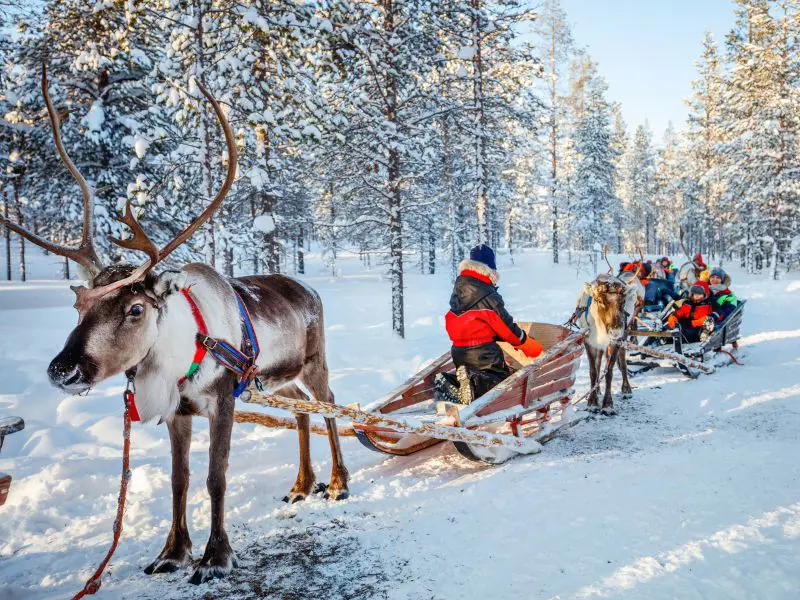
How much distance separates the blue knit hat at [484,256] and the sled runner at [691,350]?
4795 millimetres

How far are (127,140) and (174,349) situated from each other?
30.1 ft

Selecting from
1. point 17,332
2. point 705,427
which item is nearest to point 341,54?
point 705,427

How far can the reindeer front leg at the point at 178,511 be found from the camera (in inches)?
134

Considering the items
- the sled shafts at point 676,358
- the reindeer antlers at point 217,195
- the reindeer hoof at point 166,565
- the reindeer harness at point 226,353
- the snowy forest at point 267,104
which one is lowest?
the reindeer hoof at point 166,565

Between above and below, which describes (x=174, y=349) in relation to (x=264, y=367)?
above

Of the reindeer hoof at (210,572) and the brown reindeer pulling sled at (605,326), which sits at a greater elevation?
the brown reindeer pulling sled at (605,326)

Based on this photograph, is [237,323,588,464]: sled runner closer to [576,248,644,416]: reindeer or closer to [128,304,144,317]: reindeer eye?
[576,248,644,416]: reindeer

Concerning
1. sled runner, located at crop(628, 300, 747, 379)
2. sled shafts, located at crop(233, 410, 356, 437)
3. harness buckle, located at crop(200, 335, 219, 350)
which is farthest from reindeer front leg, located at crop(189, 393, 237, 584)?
sled runner, located at crop(628, 300, 747, 379)

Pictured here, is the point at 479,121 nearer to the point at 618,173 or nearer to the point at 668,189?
the point at 668,189

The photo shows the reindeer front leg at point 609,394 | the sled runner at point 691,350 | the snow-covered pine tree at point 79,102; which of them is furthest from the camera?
the snow-covered pine tree at point 79,102

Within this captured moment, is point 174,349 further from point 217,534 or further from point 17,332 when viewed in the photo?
point 17,332

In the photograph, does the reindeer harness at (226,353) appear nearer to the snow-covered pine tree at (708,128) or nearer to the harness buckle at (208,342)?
the harness buckle at (208,342)

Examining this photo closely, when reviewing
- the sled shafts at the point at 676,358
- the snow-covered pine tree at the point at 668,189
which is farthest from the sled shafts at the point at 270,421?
the snow-covered pine tree at the point at 668,189

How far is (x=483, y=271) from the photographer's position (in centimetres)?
534
